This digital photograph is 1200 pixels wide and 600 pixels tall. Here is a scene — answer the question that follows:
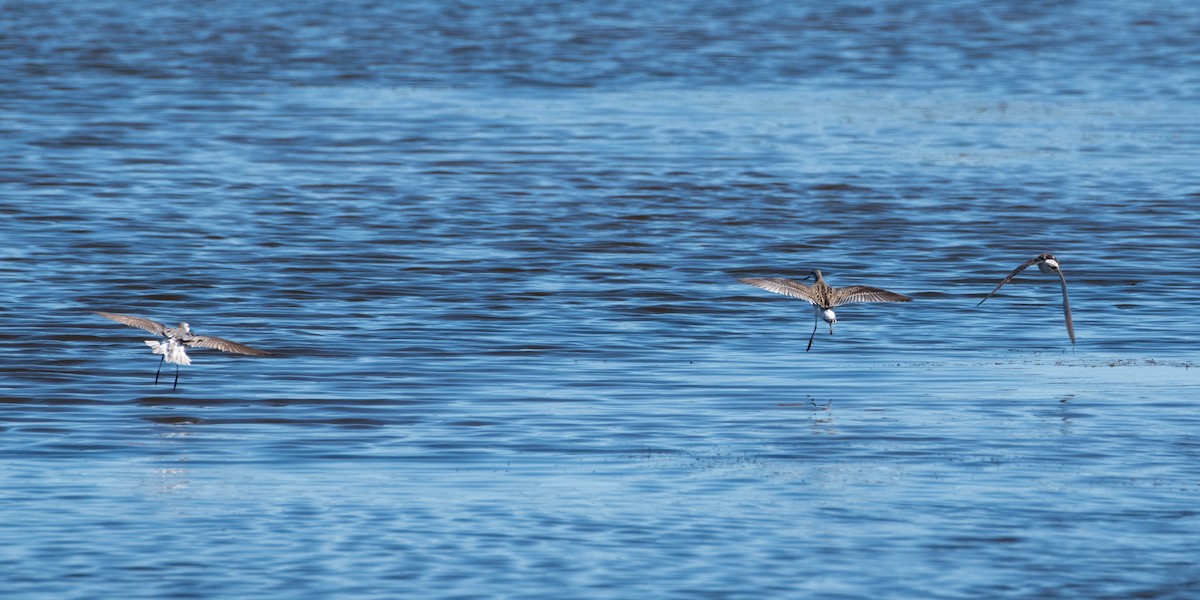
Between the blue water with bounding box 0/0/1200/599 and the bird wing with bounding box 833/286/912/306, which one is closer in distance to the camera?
the blue water with bounding box 0/0/1200/599

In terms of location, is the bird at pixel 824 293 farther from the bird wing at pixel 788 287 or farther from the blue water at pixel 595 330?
the blue water at pixel 595 330

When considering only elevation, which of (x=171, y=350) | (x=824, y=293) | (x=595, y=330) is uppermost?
(x=171, y=350)

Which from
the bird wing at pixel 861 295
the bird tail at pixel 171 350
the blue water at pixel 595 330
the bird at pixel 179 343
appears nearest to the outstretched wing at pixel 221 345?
the bird at pixel 179 343

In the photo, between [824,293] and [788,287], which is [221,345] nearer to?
[788,287]

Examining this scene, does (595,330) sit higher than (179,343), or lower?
lower

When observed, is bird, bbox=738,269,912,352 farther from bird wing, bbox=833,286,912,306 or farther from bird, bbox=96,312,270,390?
bird, bbox=96,312,270,390

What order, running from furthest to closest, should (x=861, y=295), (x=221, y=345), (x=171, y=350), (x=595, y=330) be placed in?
(x=595, y=330) < (x=861, y=295) < (x=171, y=350) < (x=221, y=345)

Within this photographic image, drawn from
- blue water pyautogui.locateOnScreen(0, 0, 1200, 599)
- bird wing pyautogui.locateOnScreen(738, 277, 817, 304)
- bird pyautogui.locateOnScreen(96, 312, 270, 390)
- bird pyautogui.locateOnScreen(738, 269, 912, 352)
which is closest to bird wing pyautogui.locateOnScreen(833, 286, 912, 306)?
bird pyautogui.locateOnScreen(738, 269, 912, 352)

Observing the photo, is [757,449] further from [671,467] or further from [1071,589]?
[1071,589]

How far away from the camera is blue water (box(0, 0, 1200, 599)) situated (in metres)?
10.8

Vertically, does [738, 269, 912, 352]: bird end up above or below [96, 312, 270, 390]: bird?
below

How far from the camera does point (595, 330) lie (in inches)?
688

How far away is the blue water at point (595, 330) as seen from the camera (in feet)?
35.3

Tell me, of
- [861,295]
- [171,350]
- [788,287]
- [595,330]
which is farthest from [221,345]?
[861,295]
